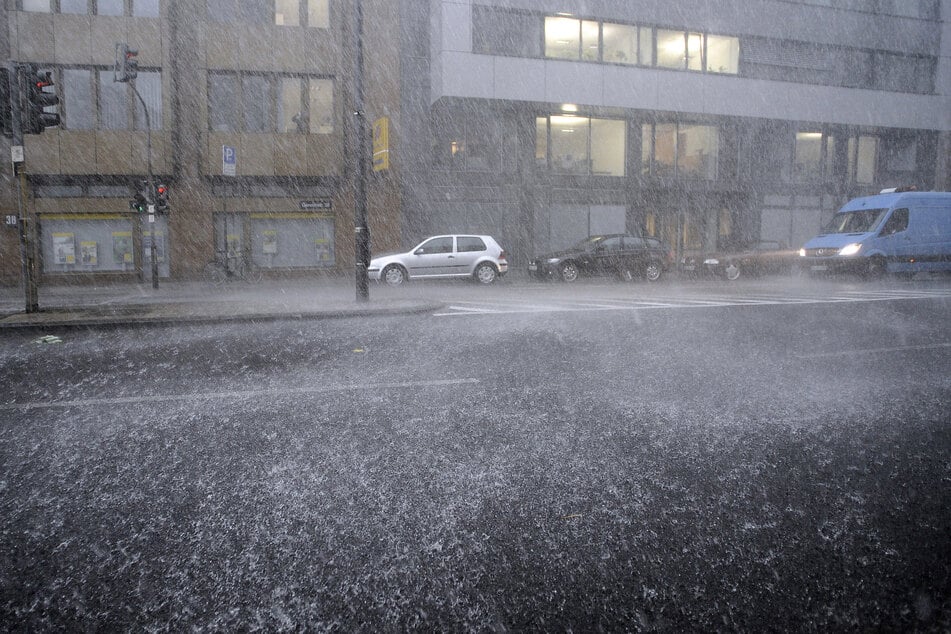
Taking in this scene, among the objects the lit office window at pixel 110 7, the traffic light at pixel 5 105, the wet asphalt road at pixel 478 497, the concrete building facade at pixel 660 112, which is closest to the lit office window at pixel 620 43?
the concrete building facade at pixel 660 112

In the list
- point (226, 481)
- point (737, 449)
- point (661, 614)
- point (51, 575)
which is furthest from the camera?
point (737, 449)

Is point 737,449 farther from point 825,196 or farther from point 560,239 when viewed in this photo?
point 825,196

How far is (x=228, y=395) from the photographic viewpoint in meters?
5.26

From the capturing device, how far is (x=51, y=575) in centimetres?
242

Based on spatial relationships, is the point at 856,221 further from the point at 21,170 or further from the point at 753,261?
the point at 21,170

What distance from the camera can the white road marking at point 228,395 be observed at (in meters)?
4.97

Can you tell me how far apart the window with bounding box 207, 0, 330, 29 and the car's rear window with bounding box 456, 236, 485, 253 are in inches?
390

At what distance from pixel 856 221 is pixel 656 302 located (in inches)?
376

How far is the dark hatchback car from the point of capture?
1977 centimetres

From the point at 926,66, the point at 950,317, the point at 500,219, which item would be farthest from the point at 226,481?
the point at 926,66

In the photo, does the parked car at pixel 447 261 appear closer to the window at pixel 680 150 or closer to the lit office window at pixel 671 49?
the window at pixel 680 150

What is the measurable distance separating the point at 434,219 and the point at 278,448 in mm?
20842

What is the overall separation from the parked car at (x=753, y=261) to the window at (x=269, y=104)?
14193 millimetres

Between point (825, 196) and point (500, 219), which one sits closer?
point (500, 219)
